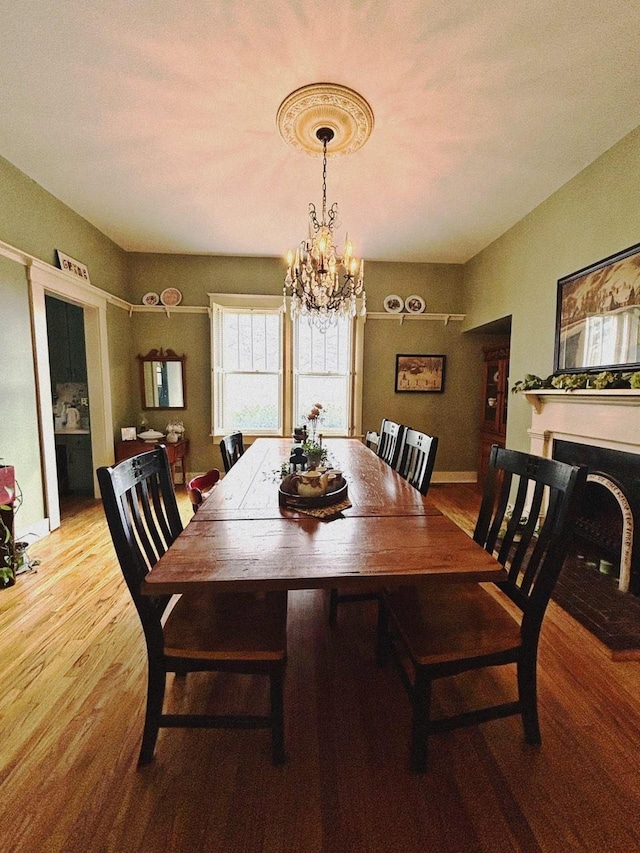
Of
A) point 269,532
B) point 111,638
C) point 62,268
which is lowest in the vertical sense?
point 111,638

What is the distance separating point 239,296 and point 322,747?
4412mm

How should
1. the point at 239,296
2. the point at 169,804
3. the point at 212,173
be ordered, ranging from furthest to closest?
the point at 239,296, the point at 212,173, the point at 169,804

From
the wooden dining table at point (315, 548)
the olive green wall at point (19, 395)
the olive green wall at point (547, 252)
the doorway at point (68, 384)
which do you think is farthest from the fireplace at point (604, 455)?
the doorway at point (68, 384)

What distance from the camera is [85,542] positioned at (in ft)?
9.61

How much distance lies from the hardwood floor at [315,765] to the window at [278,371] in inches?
126

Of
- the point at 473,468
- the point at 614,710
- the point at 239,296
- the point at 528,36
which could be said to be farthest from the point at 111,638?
the point at 473,468

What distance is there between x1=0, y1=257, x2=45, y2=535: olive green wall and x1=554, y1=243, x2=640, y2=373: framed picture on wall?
430 cm

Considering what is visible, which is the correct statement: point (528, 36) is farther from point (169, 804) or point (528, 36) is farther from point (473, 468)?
point (473, 468)

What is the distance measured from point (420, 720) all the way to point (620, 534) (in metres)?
2.21

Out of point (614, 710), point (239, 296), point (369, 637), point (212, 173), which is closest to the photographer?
point (614, 710)

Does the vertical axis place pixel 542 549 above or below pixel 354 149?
below

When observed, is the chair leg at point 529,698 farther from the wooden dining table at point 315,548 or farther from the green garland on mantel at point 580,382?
the green garland on mantel at point 580,382

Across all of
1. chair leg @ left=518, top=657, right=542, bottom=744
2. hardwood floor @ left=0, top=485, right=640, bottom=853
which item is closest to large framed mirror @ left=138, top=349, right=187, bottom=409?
hardwood floor @ left=0, top=485, right=640, bottom=853

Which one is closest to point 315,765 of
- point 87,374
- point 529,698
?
point 529,698
